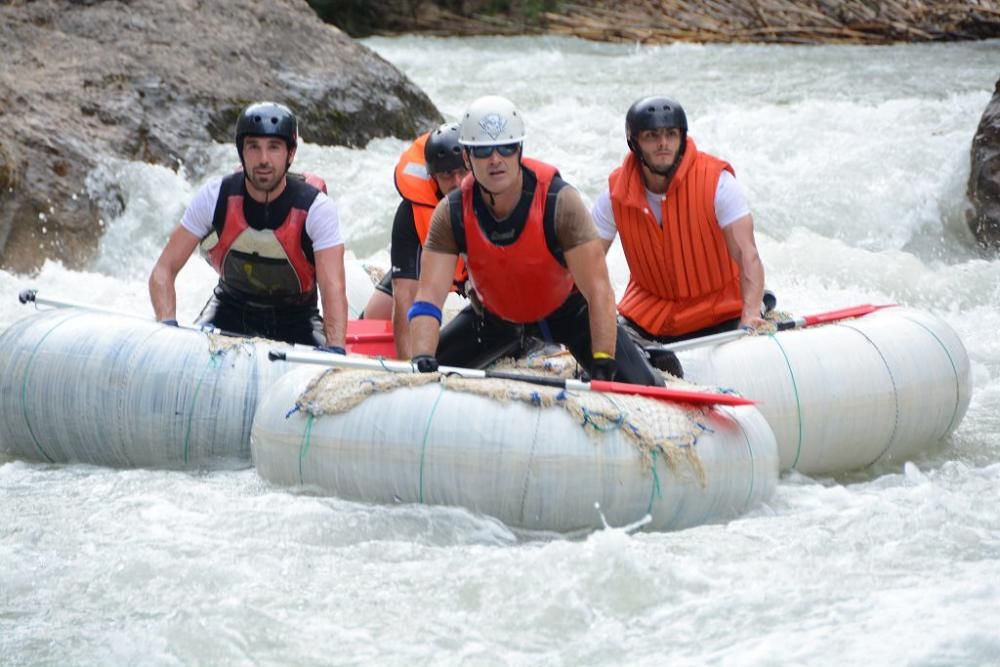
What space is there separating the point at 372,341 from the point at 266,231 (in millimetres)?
711

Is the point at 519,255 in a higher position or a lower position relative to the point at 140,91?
lower

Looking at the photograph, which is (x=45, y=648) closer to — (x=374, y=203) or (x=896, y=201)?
(x=374, y=203)

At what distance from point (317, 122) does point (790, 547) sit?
7.12 metres

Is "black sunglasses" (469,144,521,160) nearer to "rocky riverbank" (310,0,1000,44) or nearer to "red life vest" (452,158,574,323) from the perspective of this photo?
"red life vest" (452,158,574,323)

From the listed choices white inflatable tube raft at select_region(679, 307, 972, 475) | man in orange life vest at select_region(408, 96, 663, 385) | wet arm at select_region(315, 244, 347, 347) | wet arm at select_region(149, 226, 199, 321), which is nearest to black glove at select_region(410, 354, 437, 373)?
man in orange life vest at select_region(408, 96, 663, 385)

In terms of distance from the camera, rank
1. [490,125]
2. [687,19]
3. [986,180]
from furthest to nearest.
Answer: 1. [687,19]
2. [986,180]
3. [490,125]

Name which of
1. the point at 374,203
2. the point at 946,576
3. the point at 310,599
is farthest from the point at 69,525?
the point at 374,203

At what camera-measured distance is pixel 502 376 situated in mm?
4848

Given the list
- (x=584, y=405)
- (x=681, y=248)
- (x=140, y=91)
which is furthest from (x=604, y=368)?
(x=140, y=91)

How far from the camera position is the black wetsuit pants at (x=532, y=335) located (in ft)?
17.0

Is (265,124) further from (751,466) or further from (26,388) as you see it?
(751,466)

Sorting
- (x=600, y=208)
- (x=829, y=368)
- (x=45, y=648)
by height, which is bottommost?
(x=45, y=648)

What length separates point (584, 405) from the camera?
184 inches

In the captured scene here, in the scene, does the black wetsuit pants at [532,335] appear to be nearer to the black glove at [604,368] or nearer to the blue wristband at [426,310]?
the black glove at [604,368]
